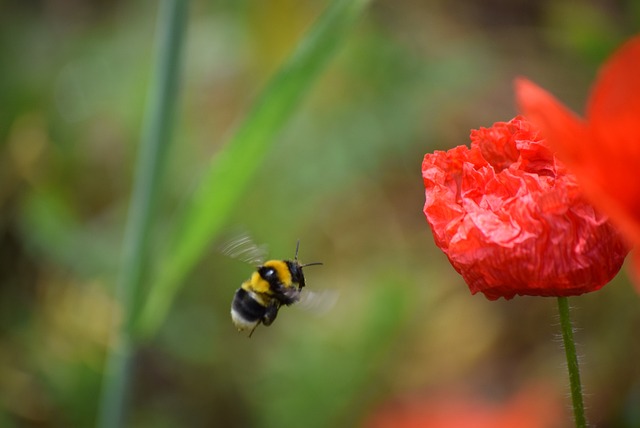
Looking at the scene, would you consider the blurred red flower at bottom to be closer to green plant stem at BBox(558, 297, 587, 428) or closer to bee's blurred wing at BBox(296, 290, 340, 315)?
bee's blurred wing at BBox(296, 290, 340, 315)

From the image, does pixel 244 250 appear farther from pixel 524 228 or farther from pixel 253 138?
pixel 524 228

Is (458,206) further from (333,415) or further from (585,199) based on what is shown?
(333,415)

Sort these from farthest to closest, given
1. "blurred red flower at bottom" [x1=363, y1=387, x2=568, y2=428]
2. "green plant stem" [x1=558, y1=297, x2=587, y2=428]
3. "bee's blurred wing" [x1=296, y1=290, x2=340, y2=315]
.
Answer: "blurred red flower at bottom" [x1=363, y1=387, x2=568, y2=428]
"bee's blurred wing" [x1=296, y1=290, x2=340, y2=315]
"green plant stem" [x1=558, y1=297, x2=587, y2=428]

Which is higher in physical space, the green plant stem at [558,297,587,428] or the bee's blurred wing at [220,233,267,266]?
the bee's blurred wing at [220,233,267,266]

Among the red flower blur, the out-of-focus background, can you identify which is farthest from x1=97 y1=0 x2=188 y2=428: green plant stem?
the out-of-focus background

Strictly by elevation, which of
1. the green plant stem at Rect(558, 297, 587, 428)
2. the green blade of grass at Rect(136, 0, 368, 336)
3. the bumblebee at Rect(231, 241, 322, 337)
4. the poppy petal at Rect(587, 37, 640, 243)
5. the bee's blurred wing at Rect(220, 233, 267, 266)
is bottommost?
the green plant stem at Rect(558, 297, 587, 428)

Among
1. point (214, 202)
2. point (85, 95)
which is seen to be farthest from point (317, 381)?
point (85, 95)

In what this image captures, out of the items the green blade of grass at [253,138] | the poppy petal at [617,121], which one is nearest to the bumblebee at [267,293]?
the green blade of grass at [253,138]
